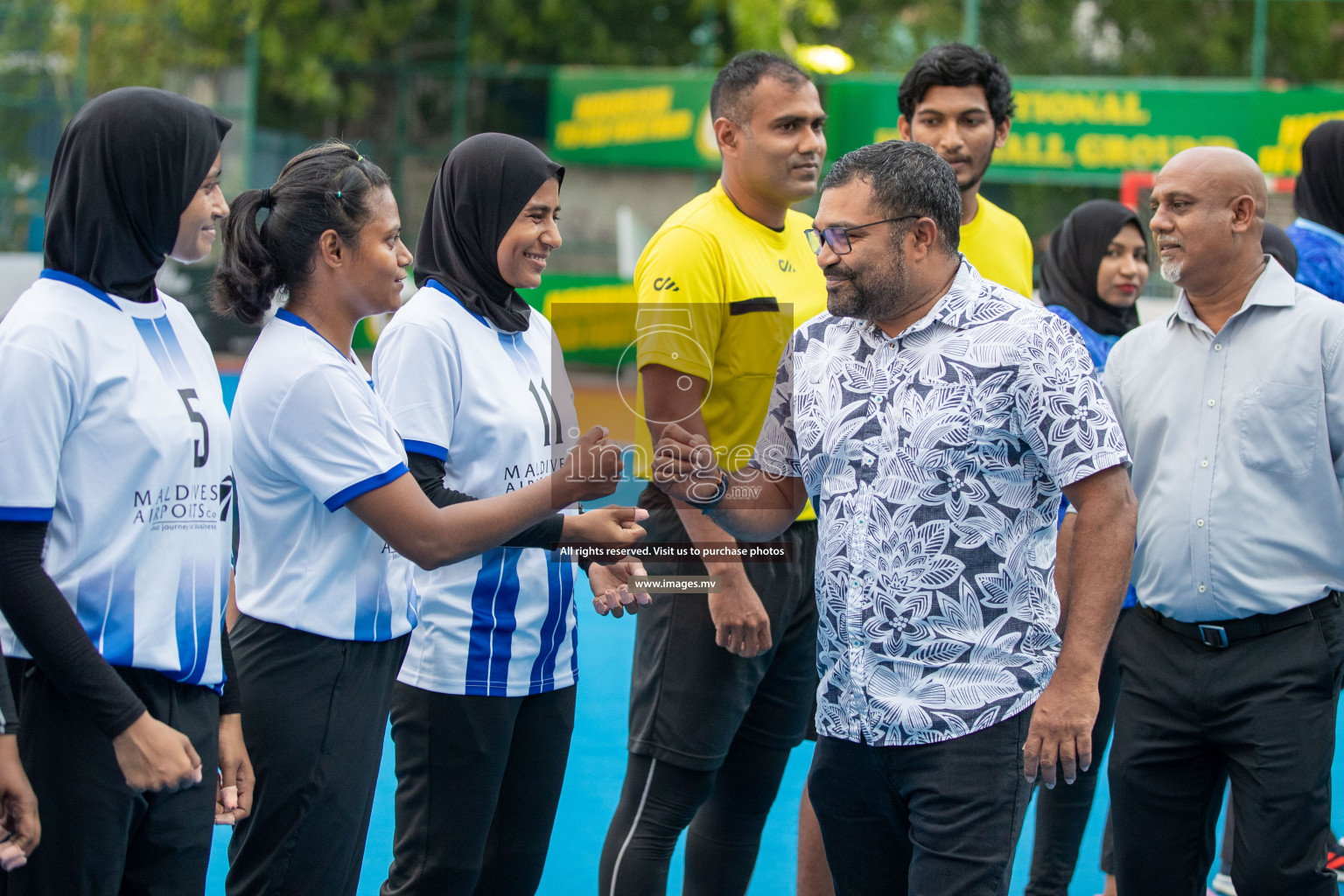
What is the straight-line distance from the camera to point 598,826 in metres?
4.46

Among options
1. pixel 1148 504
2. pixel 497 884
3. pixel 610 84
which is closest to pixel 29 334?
pixel 497 884

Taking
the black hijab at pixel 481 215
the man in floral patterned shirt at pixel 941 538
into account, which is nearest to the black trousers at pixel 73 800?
the black hijab at pixel 481 215

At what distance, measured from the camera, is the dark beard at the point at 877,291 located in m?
2.68

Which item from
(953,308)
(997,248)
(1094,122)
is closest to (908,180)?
(953,308)

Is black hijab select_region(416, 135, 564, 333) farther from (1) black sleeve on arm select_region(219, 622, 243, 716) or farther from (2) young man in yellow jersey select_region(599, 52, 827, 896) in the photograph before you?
(1) black sleeve on arm select_region(219, 622, 243, 716)

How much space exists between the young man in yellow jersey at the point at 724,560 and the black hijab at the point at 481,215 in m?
0.46

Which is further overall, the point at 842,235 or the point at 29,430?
the point at 842,235

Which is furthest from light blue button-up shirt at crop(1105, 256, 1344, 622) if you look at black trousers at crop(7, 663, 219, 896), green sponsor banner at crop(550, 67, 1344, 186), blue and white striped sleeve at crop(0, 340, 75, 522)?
green sponsor banner at crop(550, 67, 1344, 186)

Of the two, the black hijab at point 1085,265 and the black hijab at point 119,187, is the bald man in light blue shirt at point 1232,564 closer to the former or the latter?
the black hijab at point 1085,265

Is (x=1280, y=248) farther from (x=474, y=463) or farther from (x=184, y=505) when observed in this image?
(x=184, y=505)

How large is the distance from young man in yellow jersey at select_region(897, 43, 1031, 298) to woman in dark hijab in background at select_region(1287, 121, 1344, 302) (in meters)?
1.01

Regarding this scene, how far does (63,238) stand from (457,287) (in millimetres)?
922

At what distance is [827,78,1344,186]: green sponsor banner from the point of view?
52.6 feet

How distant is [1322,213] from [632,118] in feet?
48.2
